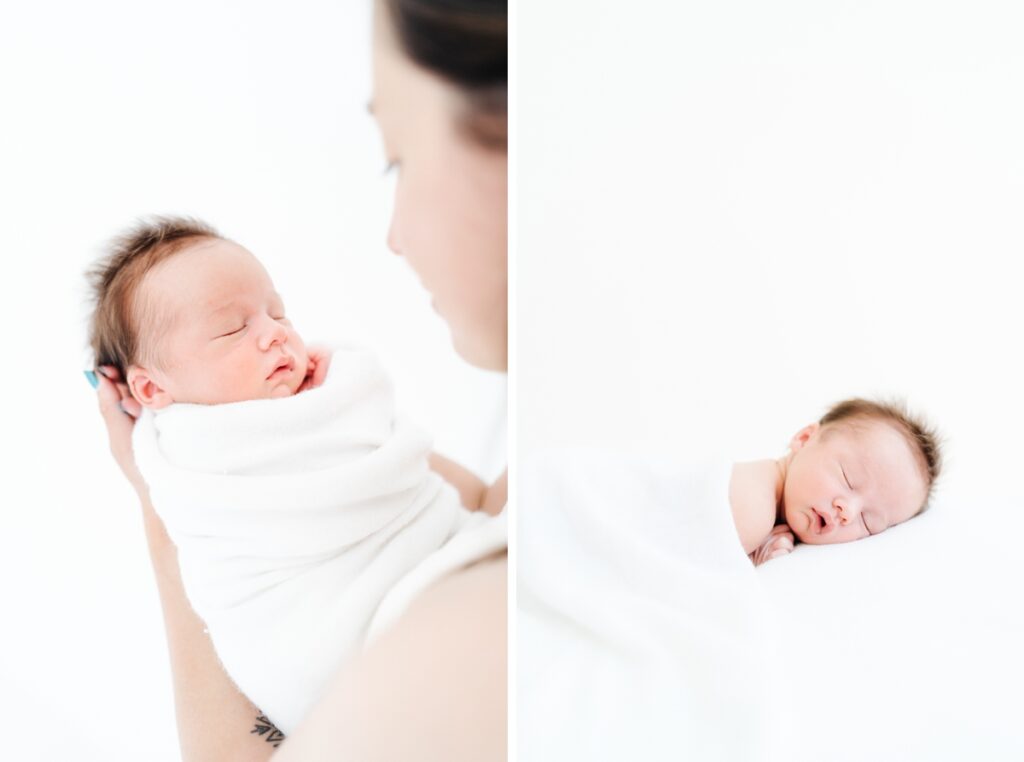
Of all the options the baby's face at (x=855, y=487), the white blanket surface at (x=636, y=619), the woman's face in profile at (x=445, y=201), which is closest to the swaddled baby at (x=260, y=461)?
the woman's face in profile at (x=445, y=201)

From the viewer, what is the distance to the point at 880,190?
4.42 feet

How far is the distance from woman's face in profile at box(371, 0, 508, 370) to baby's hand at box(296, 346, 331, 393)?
15 cm

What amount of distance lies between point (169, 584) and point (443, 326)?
41 cm

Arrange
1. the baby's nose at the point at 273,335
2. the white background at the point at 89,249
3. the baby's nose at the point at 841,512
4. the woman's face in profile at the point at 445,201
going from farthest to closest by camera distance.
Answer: the baby's nose at the point at 841,512 → the woman's face in profile at the point at 445,201 → the baby's nose at the point at 273,335 → the white background at the point at 89,249

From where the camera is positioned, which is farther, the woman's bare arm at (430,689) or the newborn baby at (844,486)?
the newborn baby at (844,486)

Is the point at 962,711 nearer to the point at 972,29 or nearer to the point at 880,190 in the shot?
the point at 880,190

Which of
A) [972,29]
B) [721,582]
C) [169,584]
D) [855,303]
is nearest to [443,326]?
[169,584]

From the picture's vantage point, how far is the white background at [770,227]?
1.33 m

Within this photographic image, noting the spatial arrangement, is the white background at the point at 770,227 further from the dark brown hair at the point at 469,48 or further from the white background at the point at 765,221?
the dark brown hair at the point at 469,48

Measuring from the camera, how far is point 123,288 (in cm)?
73

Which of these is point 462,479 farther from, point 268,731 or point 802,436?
point 802,436

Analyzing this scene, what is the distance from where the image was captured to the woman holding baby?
77cm

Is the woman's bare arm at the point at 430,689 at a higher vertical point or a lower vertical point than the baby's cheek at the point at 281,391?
lower

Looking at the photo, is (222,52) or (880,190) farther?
(880,190)
